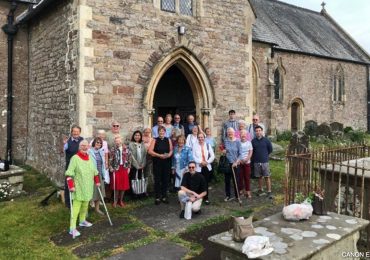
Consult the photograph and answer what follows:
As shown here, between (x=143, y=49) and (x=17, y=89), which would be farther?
(x=17, y=89)

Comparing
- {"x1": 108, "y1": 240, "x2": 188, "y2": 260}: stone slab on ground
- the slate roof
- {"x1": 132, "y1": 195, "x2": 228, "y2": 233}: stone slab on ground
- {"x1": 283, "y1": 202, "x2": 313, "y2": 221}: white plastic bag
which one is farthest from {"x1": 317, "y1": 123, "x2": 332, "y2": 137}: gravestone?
{"x1": 108, "y1": 240, "x2": 188, "y2": 260}: stone slab on ground

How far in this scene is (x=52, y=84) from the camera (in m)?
10.1

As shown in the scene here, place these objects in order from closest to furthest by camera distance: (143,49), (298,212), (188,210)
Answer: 1. (298,212)
2. (188,210)
3. (143,49)

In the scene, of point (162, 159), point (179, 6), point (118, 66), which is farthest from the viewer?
point (179, 6)

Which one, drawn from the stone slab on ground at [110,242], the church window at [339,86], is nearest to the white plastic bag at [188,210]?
the stone slab on ground at [110,242]

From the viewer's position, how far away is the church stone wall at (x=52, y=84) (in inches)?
349

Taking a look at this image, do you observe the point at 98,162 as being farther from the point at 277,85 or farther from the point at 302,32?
the point at 302,32

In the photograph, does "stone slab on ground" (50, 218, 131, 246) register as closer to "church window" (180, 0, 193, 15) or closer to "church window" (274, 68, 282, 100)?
"church window" (180, 0, 193, 15)

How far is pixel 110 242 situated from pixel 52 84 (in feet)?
19.1

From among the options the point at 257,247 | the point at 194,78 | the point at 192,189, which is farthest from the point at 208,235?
the point at 194,78

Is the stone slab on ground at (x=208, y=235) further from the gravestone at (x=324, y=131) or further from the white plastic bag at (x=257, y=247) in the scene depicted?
the gravestone at (x=324, y=131)

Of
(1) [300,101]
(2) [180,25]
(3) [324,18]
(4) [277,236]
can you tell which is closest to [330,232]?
(4) [277,236]

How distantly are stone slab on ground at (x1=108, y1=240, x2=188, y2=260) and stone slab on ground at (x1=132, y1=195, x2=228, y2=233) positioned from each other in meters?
0.72

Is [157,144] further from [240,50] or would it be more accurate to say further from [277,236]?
[240,50]
